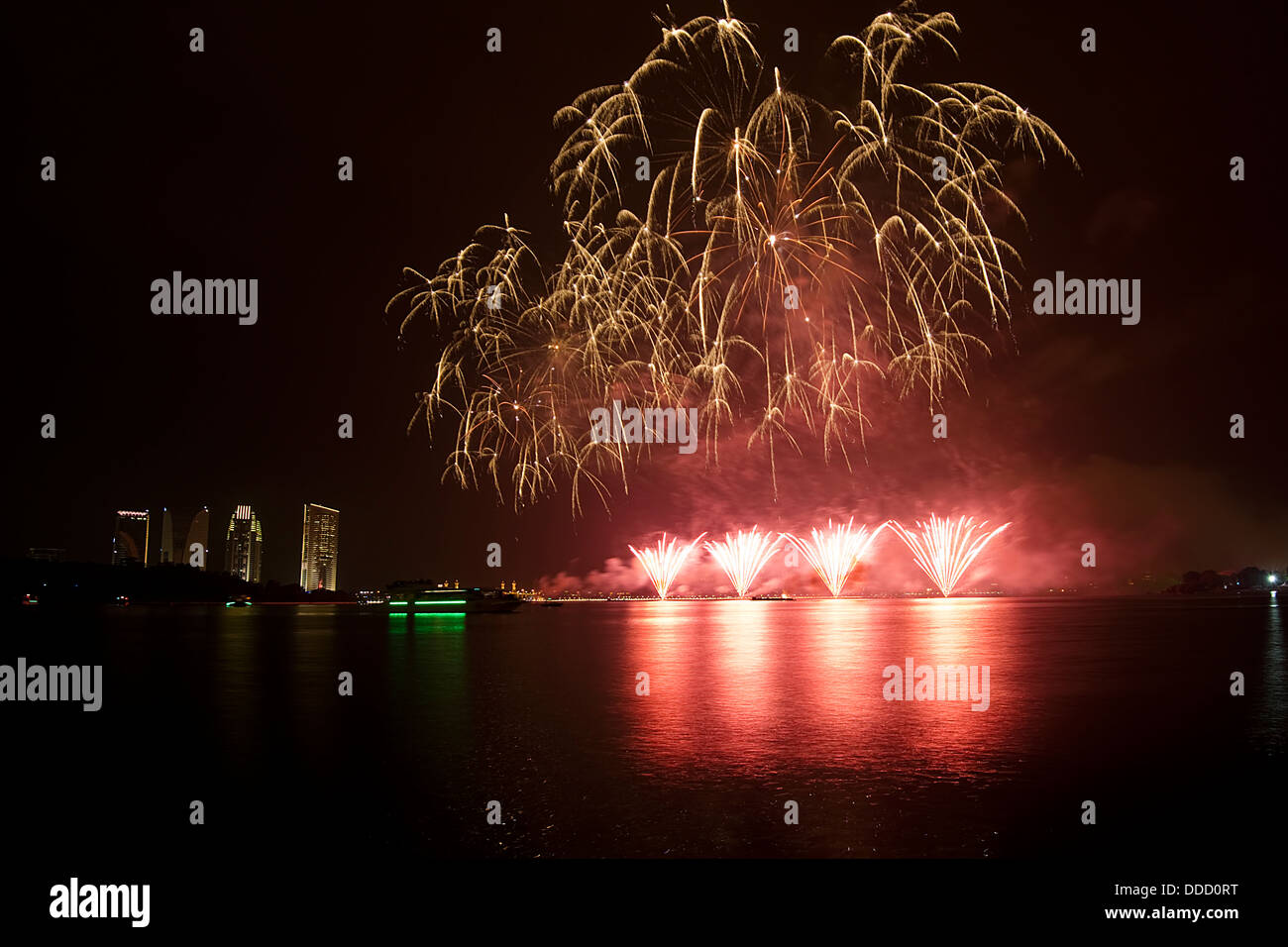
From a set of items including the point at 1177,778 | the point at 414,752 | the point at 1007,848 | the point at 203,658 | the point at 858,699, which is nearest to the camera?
the point at 1007,848

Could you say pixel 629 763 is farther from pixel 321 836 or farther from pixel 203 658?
pixel 203 658

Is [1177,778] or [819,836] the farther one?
[1177,778]

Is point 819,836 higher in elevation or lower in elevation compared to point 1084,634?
higher
